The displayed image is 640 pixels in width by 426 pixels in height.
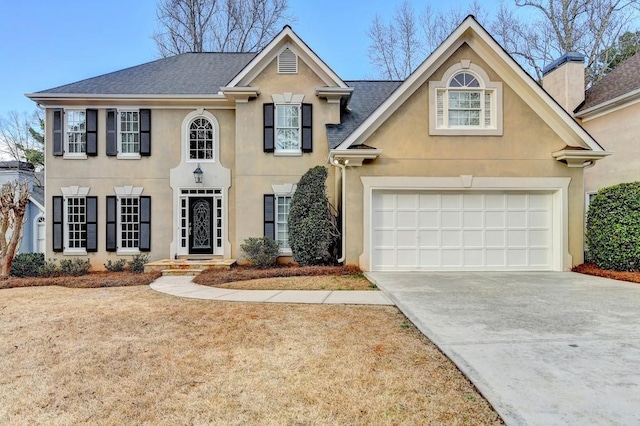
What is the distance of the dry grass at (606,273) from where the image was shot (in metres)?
9.33

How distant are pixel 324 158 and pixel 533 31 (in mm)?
18919

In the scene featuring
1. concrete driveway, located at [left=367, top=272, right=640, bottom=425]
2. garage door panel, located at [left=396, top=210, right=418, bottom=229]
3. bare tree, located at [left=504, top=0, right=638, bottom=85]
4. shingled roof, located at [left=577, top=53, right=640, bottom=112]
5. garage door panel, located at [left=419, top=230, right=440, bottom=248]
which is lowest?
concrete driveway, located at [left=367, top=272, right=640, bottom=425]

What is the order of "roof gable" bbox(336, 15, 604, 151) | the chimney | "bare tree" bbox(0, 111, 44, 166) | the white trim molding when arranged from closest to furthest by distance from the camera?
"roof gable" bbox(336, 15, 604, 151), the white trim molding, the chimney, "bare tree" bbox(0, 111, 44, 166)

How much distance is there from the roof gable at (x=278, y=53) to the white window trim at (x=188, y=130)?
5.04 ft

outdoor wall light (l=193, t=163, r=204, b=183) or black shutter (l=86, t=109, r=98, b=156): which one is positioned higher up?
black shutter (l=86, t=109, r=98, b=156)

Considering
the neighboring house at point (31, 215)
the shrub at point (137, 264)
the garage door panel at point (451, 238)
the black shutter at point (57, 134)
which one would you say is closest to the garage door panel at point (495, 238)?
the garage door panel at point (451, 238)

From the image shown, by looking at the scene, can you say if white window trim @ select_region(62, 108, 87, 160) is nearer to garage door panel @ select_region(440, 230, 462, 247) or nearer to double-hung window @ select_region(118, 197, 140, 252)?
double-hung window @ select_region(118, 197, 140, 252)

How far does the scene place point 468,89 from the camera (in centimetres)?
1097

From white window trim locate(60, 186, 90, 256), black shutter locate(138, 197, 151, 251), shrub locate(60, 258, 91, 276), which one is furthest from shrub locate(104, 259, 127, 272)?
white window trim locate(60, 186, 90, 256)

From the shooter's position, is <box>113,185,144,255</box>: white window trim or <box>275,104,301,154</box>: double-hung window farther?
<box>113,185,144,255</box>: white window trim

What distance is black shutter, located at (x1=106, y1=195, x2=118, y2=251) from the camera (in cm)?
1310

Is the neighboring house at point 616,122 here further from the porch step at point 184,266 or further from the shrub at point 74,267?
the shrub at point 74,267

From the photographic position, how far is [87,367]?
13.9 feet

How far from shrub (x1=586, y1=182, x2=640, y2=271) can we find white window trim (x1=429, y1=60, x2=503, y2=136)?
3.36m
